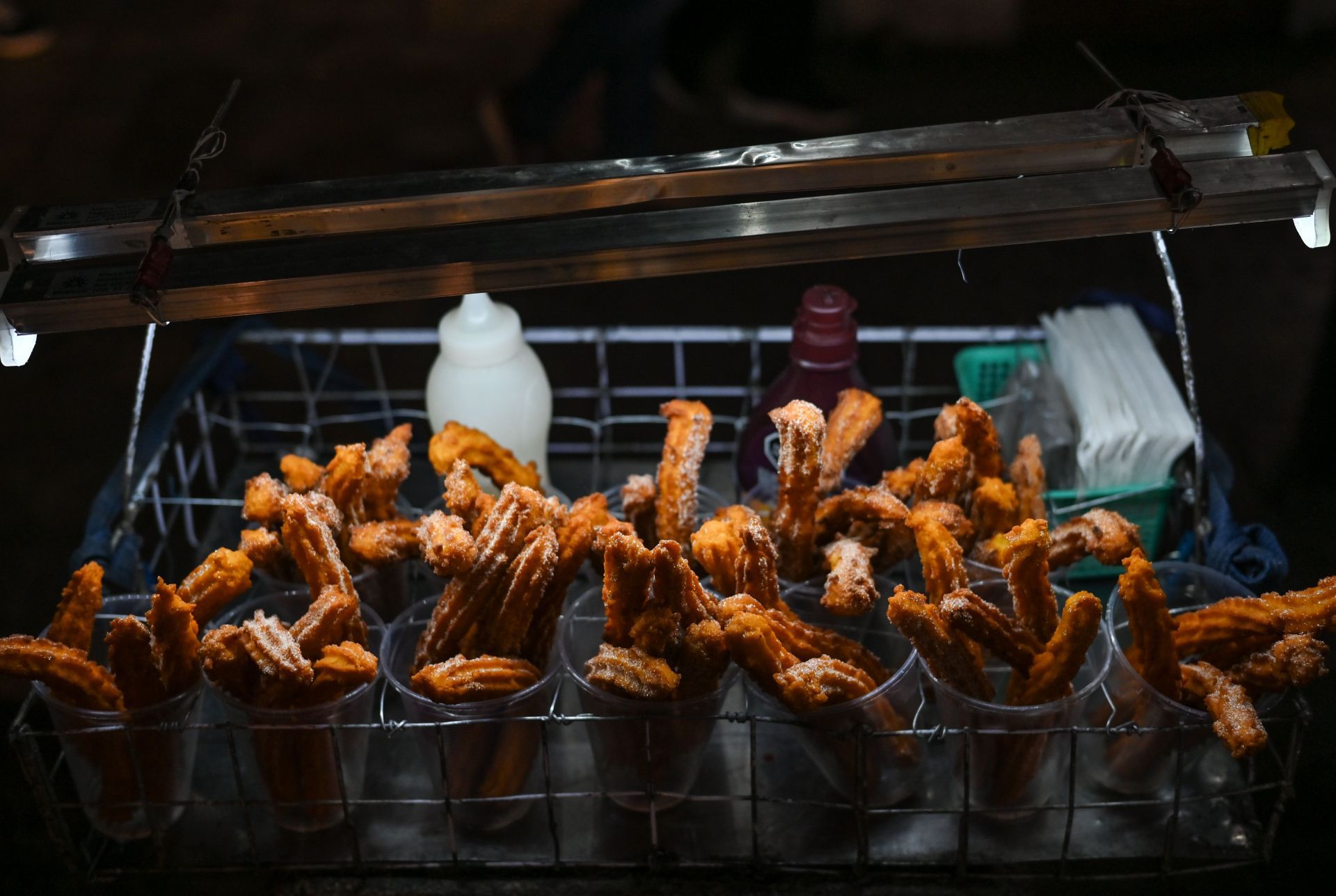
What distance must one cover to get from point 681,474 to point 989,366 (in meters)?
0.66

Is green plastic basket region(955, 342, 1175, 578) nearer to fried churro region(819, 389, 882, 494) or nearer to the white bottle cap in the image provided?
fried churro region(819, 389, 882, 494)

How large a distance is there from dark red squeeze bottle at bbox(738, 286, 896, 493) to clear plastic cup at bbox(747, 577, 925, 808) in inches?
10.6

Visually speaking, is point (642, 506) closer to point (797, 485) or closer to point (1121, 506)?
point (797, 485)

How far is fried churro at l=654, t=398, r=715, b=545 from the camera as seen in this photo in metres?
1.25

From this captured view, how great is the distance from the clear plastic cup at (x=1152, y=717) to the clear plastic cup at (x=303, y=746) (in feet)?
2.27

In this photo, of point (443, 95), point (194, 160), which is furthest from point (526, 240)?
point (443, 95)

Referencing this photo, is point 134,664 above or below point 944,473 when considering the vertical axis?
below

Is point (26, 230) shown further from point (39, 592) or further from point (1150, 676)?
point (39, 592)

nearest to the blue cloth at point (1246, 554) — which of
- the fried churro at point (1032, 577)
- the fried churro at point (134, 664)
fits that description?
the fried churro at point (1032, 577)

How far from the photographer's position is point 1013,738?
1.12 meters

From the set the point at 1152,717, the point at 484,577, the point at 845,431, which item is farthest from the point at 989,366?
the point at 484,577

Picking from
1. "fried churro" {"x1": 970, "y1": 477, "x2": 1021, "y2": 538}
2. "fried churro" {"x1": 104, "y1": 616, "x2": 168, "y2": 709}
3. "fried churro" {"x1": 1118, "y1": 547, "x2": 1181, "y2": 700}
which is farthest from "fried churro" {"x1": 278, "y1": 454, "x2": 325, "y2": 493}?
"fried churro" {"x1": 1118, "y1": 547, "x2": 1181, "y2": 700}

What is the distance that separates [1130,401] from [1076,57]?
10.6 ft

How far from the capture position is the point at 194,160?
3.57 feet
